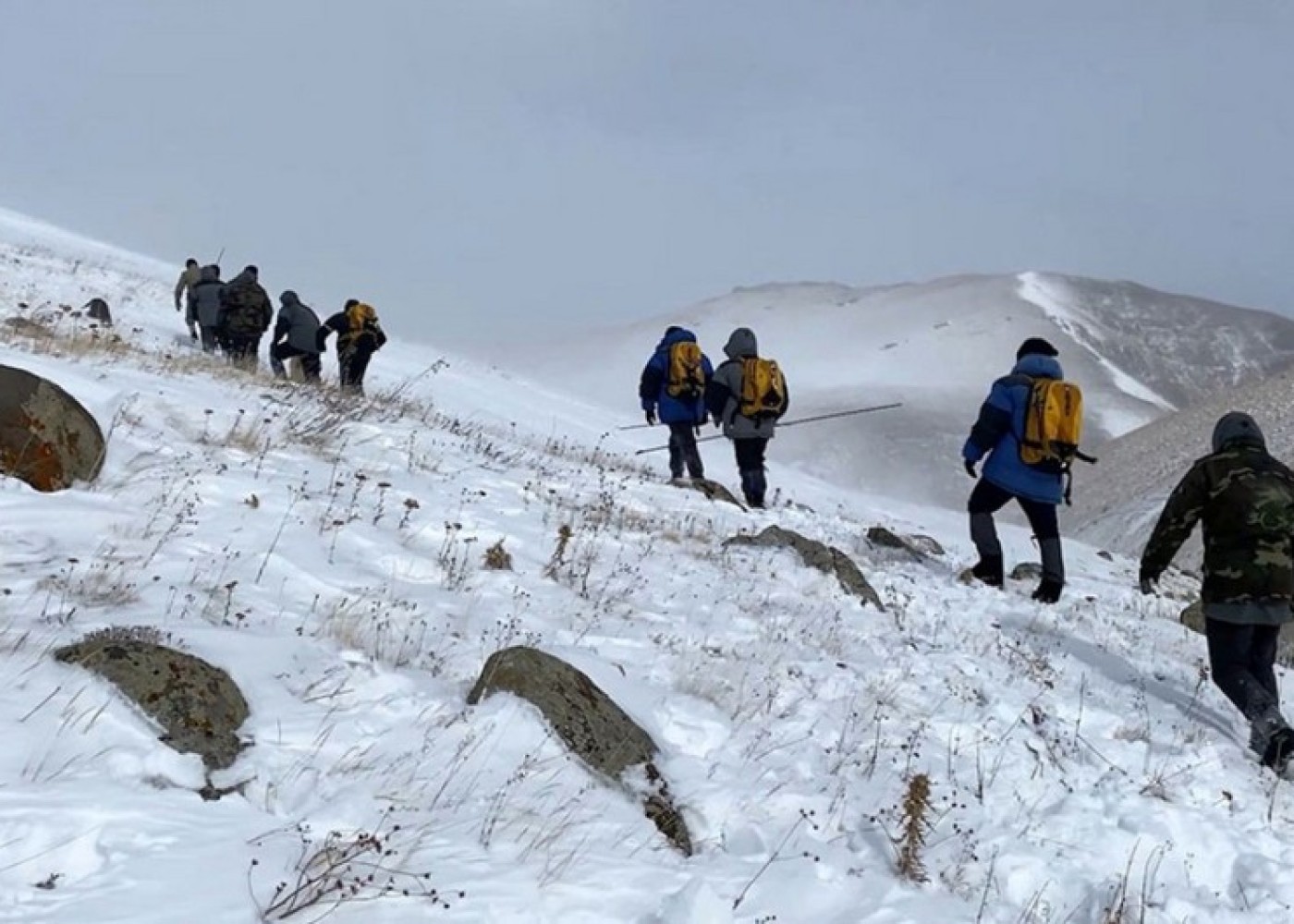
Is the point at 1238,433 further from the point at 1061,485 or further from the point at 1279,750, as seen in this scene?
the point at 1061,485

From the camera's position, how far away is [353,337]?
1573 cm

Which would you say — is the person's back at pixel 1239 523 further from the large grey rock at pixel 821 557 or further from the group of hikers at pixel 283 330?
the group of hikers at pixel 283 330

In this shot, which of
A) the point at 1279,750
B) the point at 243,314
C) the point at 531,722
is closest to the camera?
the point at 531,722

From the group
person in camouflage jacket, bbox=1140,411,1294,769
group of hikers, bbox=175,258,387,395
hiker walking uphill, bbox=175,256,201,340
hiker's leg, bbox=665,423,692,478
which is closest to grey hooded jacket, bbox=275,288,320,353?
group of hikers, bbox=175,258,387,395

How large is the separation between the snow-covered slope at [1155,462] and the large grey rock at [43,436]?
2808 centimetres

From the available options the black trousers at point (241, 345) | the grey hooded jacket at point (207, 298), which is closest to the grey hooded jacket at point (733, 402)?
the black trousers at point (241, 345)

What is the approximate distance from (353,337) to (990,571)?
10.5 metres

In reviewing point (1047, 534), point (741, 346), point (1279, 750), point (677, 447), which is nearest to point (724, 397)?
point (741, 346)

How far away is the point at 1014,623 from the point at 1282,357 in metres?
136

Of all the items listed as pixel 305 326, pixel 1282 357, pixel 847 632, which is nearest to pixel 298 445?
pixel 847 632

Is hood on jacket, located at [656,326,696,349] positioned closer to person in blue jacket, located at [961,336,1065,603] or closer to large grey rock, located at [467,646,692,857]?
person in blue jacket, located at [961,336,1065,603]

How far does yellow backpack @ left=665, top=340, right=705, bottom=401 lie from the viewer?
13.5 meters

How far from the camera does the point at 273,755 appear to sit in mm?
3562

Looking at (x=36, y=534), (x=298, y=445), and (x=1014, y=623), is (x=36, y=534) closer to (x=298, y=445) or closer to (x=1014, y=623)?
(x=298, y=445)
